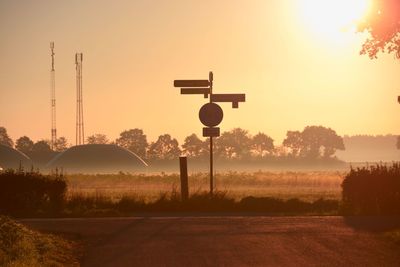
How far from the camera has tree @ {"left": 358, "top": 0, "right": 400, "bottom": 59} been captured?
2039 centimetres

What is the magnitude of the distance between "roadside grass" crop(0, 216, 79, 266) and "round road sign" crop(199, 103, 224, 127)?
1278 cm

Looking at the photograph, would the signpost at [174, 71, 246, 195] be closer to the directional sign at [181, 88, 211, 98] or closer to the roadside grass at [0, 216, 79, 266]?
the directional sign at [181, 88, 211, 98]

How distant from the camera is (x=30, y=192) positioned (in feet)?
83.5

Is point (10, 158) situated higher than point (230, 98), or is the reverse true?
point (10, 158)

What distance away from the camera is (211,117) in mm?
28609

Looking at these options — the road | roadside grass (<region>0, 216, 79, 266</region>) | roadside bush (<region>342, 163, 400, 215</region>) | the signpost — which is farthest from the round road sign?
roadside grass (<region>0, 216, 79, 266</region>)

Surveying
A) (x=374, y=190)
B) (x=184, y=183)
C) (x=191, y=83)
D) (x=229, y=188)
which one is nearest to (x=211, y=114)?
(x=191, y=83)

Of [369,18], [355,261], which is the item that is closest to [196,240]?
[355,261]

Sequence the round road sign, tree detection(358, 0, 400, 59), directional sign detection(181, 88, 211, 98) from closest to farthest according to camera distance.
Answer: tree detection(358, 0, 400, 59)
the round road sign
directional sign detection(181, 88, 211, 98)

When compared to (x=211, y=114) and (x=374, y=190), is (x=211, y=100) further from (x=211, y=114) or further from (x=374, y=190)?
(x=374, y=190)

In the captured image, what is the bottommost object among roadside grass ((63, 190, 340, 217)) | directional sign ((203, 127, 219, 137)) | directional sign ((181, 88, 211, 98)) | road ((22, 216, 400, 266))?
road ((22, 216, 400, 266))

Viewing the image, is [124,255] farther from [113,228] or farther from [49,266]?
[113,228]

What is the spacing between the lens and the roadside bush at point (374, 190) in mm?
22922

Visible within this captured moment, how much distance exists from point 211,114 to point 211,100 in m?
0.76
